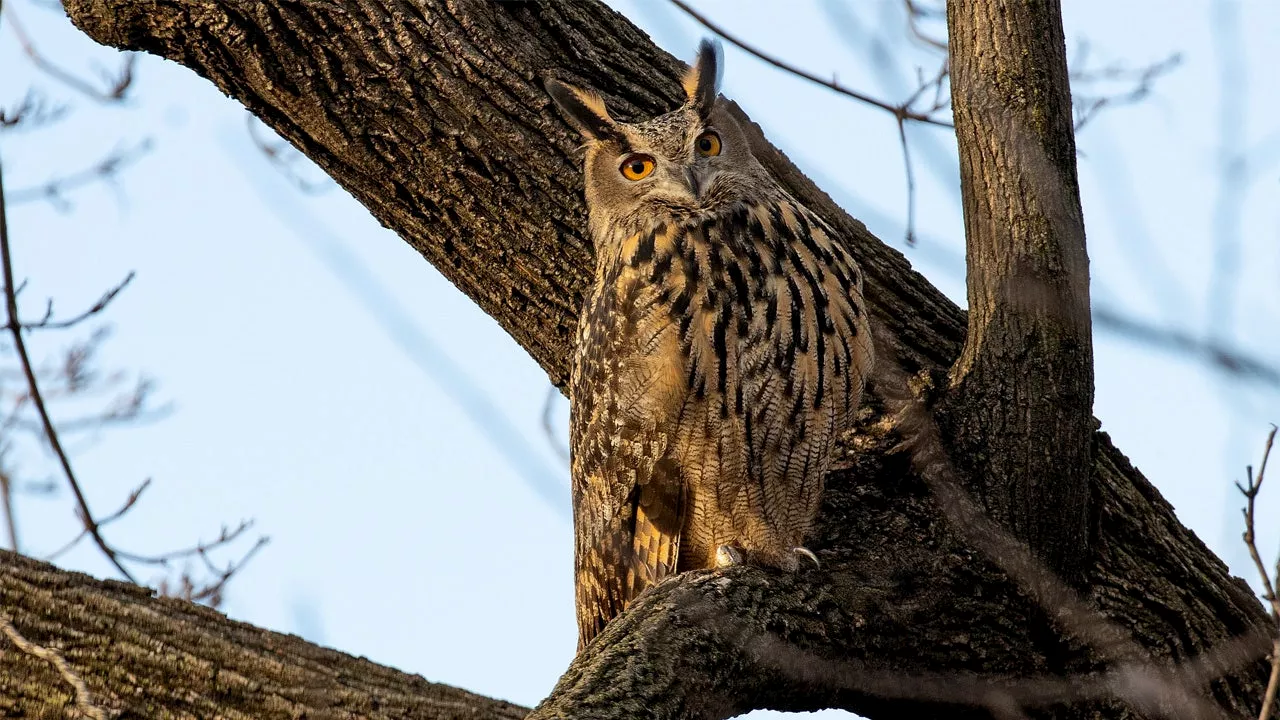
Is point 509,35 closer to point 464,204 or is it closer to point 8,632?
point 464,204

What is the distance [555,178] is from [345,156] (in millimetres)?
545

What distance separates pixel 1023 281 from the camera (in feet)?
9.12

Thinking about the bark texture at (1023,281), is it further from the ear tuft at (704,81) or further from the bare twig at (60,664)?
the bare twig at (60,664)

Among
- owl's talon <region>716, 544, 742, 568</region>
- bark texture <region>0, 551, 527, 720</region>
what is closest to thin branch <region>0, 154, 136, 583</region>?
bark texture <region>0, 551, 527, 720</region>

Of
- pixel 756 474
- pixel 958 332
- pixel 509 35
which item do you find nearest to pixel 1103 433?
pixel 958 332

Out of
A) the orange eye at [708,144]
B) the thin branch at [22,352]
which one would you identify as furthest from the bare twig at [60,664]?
the orange eye at [708,144]

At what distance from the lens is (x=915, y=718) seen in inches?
113

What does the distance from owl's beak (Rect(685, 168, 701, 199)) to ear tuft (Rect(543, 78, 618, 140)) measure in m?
0.22

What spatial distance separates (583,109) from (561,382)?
815 millimetres

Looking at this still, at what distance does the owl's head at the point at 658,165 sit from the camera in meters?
3.40

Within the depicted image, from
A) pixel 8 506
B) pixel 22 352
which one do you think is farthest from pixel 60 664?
pixel 8 506

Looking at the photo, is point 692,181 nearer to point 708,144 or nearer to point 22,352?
point 708,144

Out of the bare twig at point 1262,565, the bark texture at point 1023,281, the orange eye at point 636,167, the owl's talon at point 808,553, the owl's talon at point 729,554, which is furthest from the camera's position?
the orange eye at point 636,167

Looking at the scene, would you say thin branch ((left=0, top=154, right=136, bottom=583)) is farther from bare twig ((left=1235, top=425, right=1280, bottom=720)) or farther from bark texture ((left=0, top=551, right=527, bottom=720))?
bare twig ((left=1235, top=425, right=1280, bottom=720))
